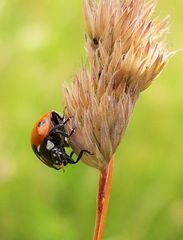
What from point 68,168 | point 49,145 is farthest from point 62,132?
point 68,168

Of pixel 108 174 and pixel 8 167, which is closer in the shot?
pixel 108 174

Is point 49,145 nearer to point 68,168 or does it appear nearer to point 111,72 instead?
point 111,72

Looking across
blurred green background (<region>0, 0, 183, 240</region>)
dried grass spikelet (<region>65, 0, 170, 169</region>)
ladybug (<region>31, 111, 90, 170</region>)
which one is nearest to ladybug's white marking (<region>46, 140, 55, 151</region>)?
ladybug (<region>31, 111, 90, 170</region>)

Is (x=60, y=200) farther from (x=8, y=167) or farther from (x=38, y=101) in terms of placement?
(x=38, y=101)

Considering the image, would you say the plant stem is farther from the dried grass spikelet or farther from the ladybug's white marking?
the ladybug's white marking

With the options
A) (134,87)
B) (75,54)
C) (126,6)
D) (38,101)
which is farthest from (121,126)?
(75,54)

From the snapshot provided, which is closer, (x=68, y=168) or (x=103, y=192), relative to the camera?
Answer: (x=103, y=192)
